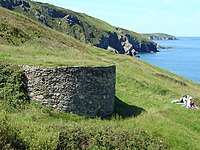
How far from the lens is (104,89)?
24750 millimetres

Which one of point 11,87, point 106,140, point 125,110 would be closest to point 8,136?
point 106,140

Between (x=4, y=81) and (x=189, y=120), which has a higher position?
(x=4, y=81)

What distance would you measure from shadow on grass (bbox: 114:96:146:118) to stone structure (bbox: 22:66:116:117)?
8.41 feet

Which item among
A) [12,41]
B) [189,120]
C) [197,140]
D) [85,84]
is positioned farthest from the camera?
[12,41]

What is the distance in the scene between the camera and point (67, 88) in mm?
22703

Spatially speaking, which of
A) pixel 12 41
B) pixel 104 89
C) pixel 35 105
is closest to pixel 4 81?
pixel 35 105

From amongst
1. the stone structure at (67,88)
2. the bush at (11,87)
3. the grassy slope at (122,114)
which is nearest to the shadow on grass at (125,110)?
the grassy slope at (122,114)

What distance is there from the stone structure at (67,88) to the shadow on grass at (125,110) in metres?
2.56

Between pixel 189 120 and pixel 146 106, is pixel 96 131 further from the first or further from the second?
pixel 146 106

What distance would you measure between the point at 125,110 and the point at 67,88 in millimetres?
6576

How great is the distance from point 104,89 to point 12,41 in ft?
54.8

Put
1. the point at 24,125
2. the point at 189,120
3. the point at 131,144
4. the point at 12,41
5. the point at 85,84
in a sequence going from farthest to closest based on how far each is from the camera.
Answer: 1. the point at 12,41
2. the point at 189,120
3. the point at 85,84
4. the point at 131,144
5. the point at 24,125

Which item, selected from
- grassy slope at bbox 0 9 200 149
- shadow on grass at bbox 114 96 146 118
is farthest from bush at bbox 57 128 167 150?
shadow on grass at bbox 114 96 146 118

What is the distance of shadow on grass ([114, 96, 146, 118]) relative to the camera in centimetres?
2604
